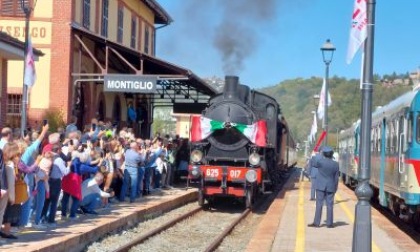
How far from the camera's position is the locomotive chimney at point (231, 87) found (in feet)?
59.3

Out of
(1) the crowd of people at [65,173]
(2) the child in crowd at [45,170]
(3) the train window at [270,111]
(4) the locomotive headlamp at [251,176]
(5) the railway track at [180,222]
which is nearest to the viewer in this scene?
(1) the crowd of people at [65,173]

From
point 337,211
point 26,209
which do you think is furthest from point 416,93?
point 26,209

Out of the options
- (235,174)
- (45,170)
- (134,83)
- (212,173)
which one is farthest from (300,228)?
(134,83)

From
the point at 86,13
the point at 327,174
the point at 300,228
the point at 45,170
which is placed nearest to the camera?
the point at 45,170

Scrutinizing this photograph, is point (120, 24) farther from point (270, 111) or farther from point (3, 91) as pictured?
point (270, 111)

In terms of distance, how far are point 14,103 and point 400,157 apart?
13559 mm

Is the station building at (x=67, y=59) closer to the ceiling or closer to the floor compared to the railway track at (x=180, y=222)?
closer to the ceiling

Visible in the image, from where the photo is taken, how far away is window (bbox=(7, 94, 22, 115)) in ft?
72.0

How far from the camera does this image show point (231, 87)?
18.1 meters

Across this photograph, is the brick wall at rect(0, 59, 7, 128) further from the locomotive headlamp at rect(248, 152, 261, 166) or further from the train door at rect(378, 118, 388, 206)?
the train door at rect(378, 118, 388, 206)

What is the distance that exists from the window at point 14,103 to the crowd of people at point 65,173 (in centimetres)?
466

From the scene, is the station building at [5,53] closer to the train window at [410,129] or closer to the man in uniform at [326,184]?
the man in uniform at [326,184]

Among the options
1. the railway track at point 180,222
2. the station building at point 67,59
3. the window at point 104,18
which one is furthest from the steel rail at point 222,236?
the window at point 104,18

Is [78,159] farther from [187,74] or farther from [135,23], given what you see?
[135,23]
